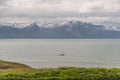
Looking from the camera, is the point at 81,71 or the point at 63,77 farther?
the point at 81,71

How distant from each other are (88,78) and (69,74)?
2.47 m

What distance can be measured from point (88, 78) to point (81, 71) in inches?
109

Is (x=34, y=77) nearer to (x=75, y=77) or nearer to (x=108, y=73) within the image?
(x=75, y=77)

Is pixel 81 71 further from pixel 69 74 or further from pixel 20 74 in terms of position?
pixel 20 74

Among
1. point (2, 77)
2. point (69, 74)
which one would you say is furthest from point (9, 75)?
point (69, 74)

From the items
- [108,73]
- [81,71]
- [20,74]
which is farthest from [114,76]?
[20,74]

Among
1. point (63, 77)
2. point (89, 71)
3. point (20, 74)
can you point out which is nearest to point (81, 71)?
point (89, 71)

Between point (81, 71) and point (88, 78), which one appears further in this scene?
point (81, 71)

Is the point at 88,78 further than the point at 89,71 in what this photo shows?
No

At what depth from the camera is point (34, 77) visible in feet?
120

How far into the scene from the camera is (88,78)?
117 feet

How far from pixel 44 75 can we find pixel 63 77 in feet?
8.11

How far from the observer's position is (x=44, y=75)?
37250 mm

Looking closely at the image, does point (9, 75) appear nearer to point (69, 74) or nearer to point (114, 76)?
point (69, 74)
